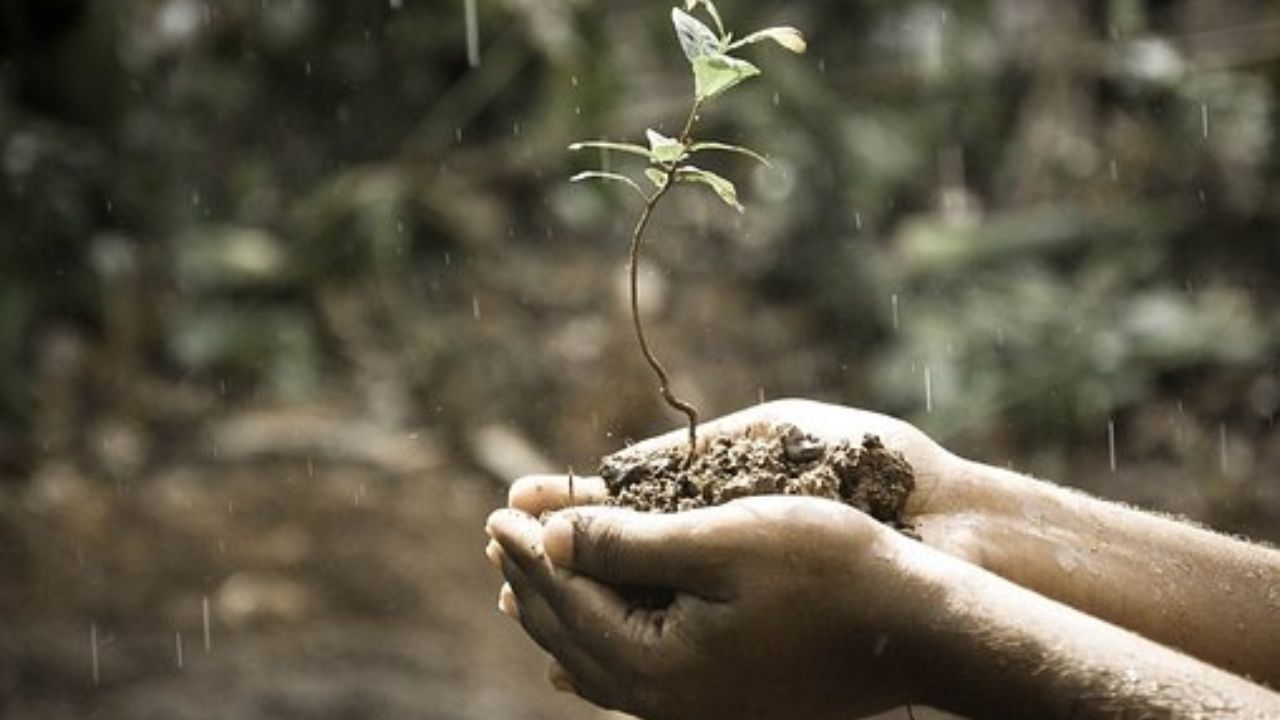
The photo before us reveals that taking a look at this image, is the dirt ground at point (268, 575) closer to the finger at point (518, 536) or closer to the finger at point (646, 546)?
the finger at point (518, 536)

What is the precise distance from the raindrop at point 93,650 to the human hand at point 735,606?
353 centimetres

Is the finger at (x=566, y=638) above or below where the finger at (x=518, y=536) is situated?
below

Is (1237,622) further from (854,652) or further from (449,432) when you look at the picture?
(449,432)

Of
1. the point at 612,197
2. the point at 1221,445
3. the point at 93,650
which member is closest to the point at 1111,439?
the point at 1221,445

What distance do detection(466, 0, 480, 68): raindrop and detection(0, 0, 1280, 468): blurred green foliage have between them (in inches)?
3.2

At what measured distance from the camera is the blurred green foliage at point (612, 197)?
277 inches

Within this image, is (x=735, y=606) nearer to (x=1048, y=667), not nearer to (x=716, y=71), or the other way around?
(x=1048, y=667)

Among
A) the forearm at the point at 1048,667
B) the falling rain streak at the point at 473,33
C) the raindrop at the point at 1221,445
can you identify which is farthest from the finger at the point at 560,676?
the falling rain streak at the point at 473,33

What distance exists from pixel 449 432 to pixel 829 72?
403cm

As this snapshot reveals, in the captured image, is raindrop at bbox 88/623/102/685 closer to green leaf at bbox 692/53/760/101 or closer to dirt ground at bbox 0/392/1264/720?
dirt ground at bbox 0/392/1264/720

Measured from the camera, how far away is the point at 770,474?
2133 mm

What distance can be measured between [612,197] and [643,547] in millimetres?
6889

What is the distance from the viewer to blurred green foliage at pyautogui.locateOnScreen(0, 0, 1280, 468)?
23.1 feet

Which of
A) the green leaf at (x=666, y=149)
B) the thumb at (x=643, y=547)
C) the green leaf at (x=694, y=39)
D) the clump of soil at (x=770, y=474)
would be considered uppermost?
the green leaf at (x=694, y=39)
